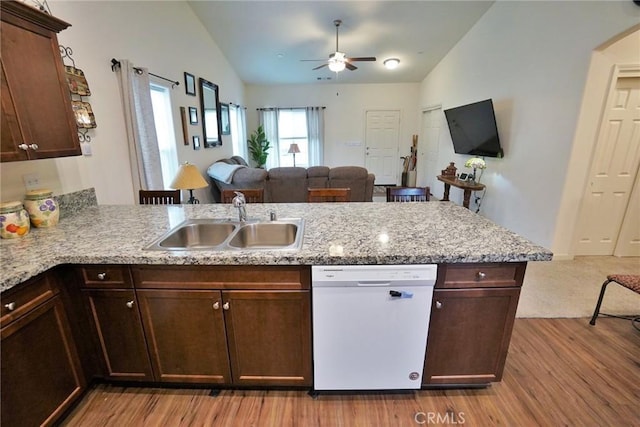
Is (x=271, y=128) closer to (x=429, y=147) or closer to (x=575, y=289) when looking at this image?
(x=429, y=147)

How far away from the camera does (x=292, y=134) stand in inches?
299

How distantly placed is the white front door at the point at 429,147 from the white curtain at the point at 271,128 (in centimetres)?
373

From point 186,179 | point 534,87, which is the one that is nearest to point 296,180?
point 186,179

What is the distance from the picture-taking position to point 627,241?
3.17 meters

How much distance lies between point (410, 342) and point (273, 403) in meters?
0.83

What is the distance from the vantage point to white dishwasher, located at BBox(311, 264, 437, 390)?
1.31 meters

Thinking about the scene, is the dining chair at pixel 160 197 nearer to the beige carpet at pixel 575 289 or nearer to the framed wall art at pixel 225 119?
the beige carpet at pixel 575 289

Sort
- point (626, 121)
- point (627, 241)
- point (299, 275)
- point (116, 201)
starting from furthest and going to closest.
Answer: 1. point (627, 241)
2. point (626, 121)
3. point (116, 201)
4. point (299, 275)

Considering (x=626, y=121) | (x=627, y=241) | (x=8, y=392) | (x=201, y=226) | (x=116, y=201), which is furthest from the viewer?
(x=627, y=241)

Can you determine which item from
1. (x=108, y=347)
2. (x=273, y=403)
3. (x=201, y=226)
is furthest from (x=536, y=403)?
(x=108, y=347)

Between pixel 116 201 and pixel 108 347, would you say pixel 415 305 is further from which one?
pixel 116 201

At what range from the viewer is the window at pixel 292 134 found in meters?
7.47

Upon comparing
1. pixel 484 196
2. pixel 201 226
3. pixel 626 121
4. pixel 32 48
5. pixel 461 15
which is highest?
pixel 461 15

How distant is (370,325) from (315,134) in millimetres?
6622
